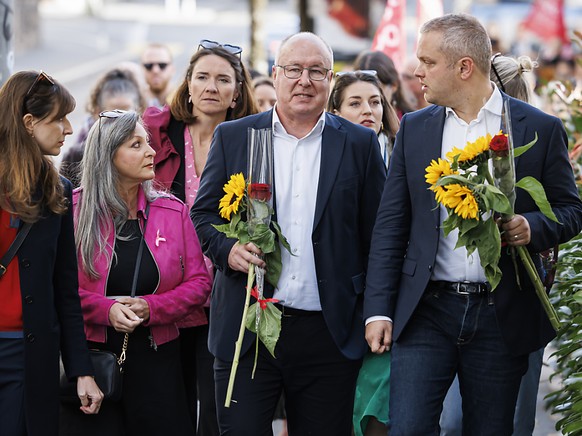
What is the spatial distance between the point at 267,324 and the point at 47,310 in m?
0.94

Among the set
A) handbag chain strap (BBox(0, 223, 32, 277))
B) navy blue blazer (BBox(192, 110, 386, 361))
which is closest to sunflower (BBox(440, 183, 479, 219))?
navy blue blazer (BBox(192, 110, 386, 361))

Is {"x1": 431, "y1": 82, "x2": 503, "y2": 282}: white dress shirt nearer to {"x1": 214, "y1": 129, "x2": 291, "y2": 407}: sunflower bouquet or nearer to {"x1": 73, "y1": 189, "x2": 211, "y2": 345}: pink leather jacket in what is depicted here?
{"x1": 214, "y1": 129, "x2": 291, "y2": 407}: sunflower bouquet

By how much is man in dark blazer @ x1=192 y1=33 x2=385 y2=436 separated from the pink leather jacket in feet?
1.45

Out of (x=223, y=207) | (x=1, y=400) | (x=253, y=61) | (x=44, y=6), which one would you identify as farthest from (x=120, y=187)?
(x=44, y=6)

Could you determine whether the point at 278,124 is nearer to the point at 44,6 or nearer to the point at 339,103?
the point at 339,103

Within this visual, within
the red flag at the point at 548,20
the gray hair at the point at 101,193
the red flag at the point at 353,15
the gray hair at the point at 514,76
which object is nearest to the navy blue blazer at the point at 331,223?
the gray hair at the point at 101,193

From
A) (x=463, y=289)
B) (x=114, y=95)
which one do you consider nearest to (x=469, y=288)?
(x=463, y=289)

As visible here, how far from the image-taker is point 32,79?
16.6 ft

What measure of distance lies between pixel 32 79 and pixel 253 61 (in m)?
13.1

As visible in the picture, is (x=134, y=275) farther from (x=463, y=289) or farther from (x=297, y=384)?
(x=463, y=289)

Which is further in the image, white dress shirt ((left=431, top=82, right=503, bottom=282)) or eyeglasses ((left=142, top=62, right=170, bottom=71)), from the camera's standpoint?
eyeglasses ((left=142, top=62, right=170, bottom=71))

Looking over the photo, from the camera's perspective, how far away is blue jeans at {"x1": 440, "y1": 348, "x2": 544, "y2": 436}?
6180mm

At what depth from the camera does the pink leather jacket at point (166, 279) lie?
5855 millimetres

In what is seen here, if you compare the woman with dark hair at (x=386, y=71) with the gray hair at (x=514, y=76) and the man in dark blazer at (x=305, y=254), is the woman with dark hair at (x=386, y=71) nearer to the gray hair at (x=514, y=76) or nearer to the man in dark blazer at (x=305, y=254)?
the gray hair at (x=514, y=76)
